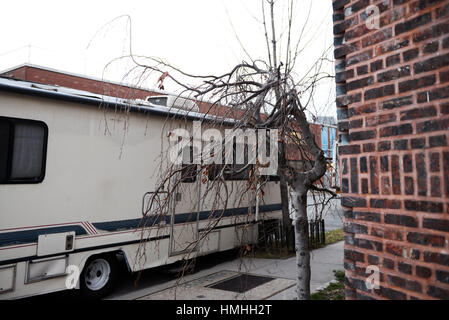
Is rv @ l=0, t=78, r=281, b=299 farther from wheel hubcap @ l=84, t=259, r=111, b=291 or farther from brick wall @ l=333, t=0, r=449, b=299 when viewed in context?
brick wall @ l=333, t=0, r=449, b=299

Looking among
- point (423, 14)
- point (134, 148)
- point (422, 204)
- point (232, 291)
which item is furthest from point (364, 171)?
point (134, 148)

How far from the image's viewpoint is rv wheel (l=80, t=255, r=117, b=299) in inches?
210

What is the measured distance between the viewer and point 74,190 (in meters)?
5.05

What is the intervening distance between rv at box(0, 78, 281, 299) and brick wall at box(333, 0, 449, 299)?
6.40 feet

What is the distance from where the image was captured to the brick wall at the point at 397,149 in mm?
1797

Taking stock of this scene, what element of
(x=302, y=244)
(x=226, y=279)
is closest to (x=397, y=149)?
(x=302, y=244)

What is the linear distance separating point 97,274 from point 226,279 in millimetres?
2210

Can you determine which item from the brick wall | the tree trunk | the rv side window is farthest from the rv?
the brick wall

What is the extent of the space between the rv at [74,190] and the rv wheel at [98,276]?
0.02 meters

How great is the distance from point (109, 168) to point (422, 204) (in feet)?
15.3

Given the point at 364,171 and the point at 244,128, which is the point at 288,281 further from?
the point at 364,171

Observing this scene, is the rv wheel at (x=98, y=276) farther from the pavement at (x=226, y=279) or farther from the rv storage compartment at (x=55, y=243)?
the rv storage compartment at (x=55, y=243)

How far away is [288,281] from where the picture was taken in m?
5.93

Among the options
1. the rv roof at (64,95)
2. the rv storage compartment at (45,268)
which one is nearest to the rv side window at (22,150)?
the rv roof at (64,95)
